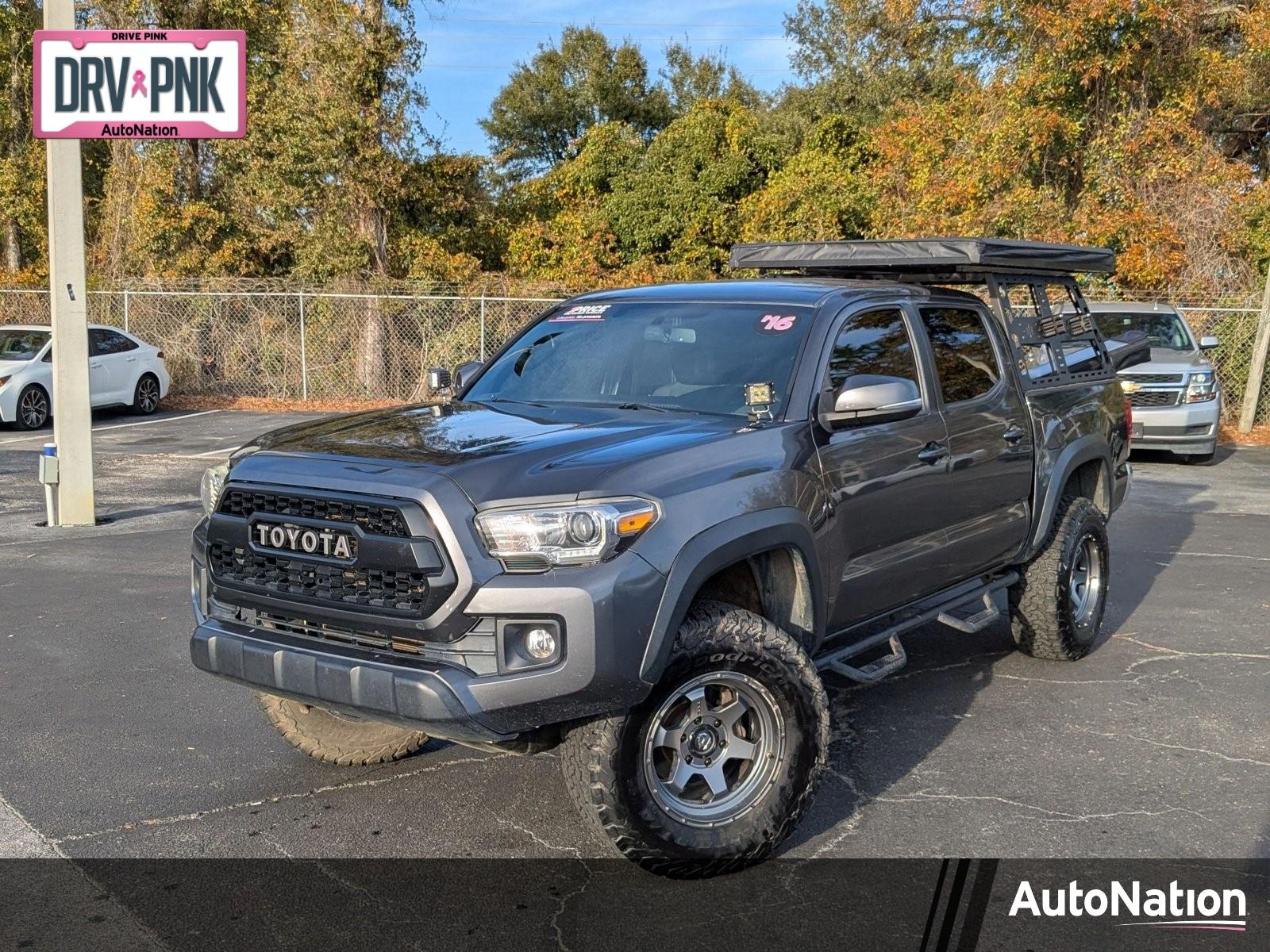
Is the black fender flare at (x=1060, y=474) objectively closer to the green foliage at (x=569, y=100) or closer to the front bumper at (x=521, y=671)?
the front bumper at (x=521, y=671)

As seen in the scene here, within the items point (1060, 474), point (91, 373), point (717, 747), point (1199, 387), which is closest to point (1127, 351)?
point (1060, 474)

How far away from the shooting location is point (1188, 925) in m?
3.89

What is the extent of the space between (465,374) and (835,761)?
246 centimetres

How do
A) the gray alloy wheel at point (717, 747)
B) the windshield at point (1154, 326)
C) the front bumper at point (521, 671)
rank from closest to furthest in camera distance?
the front bumper at point (521, 671) < the gray alloy wheel at point (717, 747) < the windshield at point (1154, 326)

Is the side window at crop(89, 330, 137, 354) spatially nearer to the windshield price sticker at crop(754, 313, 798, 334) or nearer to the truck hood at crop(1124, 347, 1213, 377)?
the truck hood at crop(1124, 347, 1213, 377)

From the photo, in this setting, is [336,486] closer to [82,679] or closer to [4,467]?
[82,679]

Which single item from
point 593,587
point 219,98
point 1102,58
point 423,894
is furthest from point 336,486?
point 1102,58

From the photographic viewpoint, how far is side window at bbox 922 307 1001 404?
5855mm

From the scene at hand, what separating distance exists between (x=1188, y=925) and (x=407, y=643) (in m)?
2.52

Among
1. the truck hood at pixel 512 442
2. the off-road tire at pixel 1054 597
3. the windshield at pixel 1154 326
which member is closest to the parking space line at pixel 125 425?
the truck hood at pixel 512 442

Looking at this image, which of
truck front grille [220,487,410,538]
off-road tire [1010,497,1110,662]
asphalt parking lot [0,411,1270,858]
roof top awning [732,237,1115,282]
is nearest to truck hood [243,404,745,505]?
truck front grille [220,487,410,538]

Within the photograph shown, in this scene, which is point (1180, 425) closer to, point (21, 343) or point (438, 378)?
point (438, 378)

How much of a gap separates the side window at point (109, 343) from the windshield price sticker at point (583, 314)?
1521 cm

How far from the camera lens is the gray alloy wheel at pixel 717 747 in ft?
13.6
